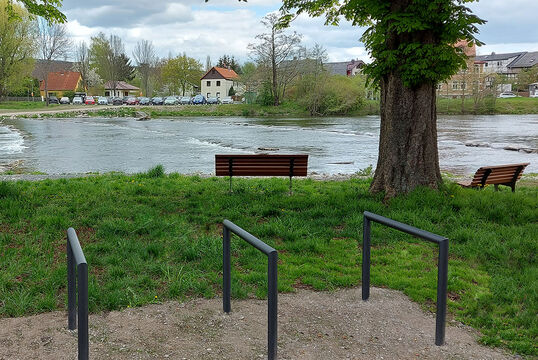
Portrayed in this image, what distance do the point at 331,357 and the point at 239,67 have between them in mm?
129099

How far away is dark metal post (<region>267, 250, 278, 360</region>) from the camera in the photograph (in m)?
3.55

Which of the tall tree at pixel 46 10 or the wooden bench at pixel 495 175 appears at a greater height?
the tall tree at pixel 46 10

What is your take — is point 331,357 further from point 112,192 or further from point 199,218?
point 112,192

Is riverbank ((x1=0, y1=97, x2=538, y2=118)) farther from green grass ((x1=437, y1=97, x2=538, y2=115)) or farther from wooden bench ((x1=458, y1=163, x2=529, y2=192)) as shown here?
wooden bench ((x1=458, y1=163, x2=529, y2=192))

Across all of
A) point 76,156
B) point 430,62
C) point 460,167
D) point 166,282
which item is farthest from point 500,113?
point 166,282

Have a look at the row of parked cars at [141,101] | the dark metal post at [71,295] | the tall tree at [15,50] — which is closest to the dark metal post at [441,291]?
the dark metal post at [71,295]

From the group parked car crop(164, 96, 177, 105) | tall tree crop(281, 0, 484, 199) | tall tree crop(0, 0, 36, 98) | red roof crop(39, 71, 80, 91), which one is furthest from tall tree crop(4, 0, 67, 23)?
red roof crop(39, 71, 80, 91)

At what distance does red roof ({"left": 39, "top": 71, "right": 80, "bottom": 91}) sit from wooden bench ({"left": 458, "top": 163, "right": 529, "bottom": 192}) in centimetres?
10208

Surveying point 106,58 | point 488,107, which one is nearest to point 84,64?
point 106,58

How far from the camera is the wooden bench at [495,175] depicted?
9.47 meters

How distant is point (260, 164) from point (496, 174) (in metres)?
4.36

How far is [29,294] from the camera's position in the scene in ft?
16.1

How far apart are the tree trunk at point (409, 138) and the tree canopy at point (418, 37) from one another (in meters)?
0.24

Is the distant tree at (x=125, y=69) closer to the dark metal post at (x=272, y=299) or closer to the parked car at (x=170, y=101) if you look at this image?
the parked car at (x=170, y=101)
